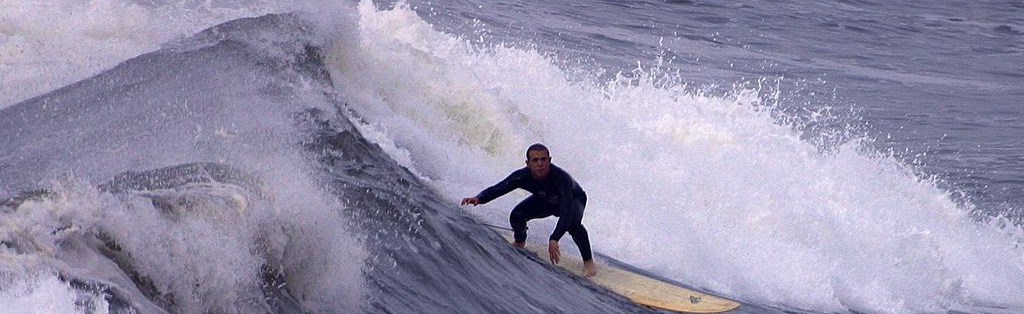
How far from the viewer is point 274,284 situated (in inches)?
215

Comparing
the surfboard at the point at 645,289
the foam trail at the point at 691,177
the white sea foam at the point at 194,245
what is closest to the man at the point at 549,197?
the surfboard at the point at 645,289

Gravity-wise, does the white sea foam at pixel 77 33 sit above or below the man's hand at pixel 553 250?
above

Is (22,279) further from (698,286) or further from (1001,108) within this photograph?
(1001,108)

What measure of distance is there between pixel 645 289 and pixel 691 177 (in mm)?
5038

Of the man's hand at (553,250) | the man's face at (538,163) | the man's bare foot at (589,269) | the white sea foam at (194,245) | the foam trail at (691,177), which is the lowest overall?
the foam trail at (691,177)

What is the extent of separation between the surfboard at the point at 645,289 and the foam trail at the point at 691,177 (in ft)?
3.40

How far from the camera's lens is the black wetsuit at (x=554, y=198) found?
9195mm

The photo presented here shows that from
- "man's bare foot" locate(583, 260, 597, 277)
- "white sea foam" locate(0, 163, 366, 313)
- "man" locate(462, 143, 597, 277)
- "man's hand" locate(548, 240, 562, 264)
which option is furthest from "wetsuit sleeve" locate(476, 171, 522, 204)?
"white sea foam" locate(0, 163, 366, 313)

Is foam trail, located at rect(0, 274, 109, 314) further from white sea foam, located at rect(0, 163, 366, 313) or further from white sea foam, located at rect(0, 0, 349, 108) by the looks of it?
white sea foam, located at rect(0, 0, 349, 108)

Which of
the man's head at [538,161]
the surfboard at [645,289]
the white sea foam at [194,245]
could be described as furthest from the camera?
the surfboard at [645,289]

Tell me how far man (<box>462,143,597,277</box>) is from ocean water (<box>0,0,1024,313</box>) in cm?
26

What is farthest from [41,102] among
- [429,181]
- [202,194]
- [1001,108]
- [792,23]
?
[792,23]

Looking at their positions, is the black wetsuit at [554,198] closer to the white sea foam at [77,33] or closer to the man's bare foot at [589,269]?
the man's bare foot at [589,269]

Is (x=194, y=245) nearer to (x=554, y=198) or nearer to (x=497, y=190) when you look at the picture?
(x=497, y=190)
